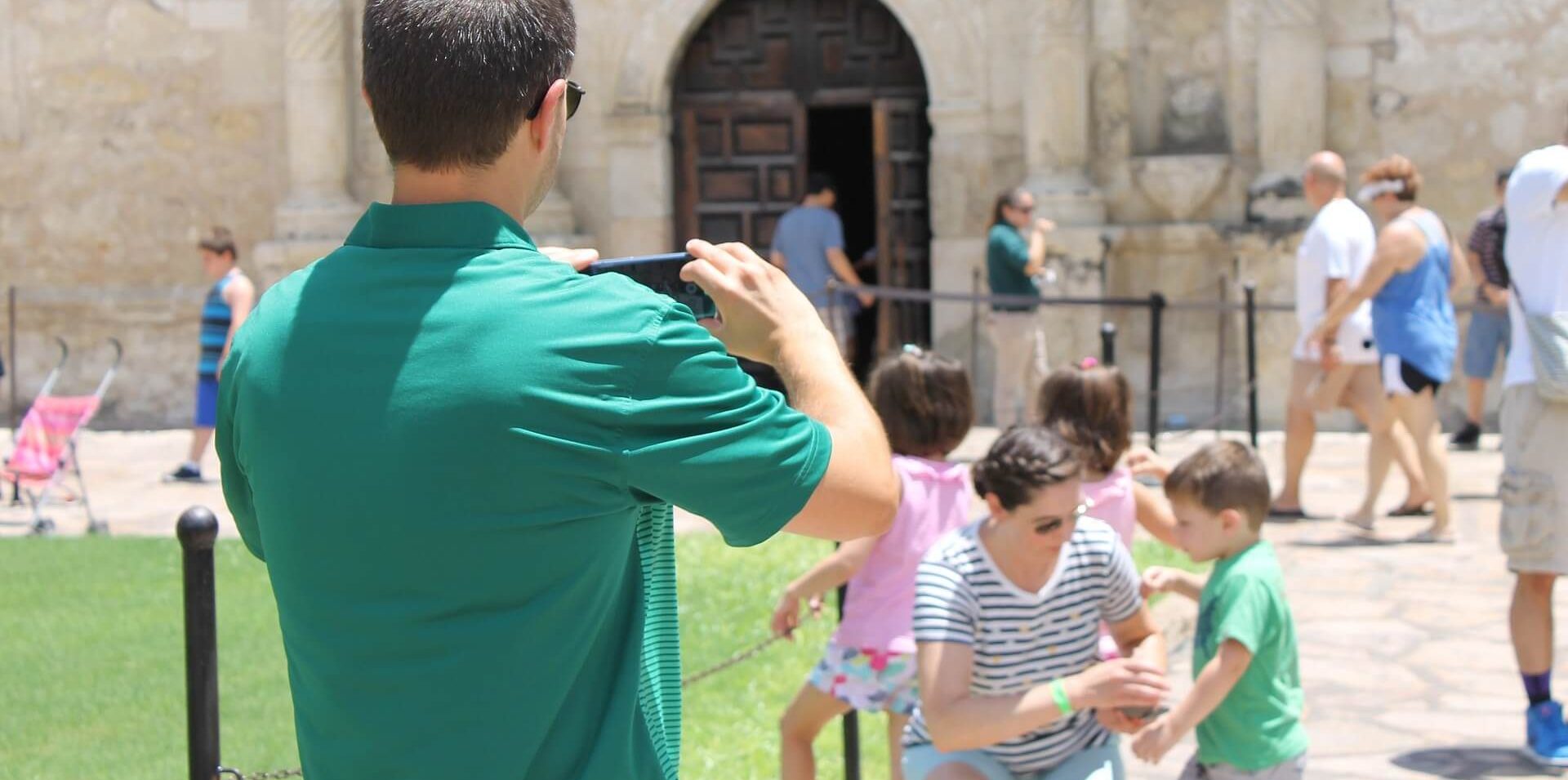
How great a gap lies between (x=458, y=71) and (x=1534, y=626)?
4234mm

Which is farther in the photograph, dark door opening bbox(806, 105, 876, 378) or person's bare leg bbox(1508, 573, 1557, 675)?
dark door opening bbox(806, 105, 876, 378)

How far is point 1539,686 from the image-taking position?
5141 mm

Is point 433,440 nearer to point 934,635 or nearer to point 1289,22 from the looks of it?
point 934,635

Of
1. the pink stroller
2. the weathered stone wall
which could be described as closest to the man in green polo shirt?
the pink stroller

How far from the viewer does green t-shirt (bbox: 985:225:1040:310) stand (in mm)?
11086

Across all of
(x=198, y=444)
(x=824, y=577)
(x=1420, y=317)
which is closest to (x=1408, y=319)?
(x=1420, y=317)

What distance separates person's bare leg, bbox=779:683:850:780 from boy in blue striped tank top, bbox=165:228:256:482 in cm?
712

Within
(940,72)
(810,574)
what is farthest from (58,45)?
(810,574)

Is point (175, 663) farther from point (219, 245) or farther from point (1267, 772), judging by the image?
point (219, 245)

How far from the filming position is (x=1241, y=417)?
41.3 feet

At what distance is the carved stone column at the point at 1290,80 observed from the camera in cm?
1213

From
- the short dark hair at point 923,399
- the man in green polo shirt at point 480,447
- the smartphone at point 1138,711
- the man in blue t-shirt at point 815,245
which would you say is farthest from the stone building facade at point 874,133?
the man in green polo shirt at point 480,447

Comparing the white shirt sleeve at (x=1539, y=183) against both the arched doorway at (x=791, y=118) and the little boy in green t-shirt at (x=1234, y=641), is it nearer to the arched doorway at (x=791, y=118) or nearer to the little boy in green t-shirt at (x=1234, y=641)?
the little boy in green t-shirt at (x=1234, y=641)

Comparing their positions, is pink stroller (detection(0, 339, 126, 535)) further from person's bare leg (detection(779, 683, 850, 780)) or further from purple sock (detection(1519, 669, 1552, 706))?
purple sock (detection(1519, 669, 1552, 706))
